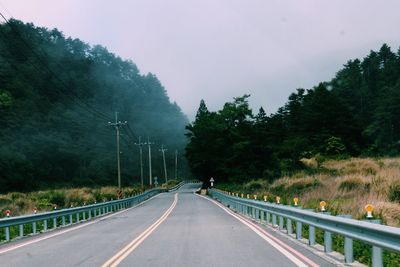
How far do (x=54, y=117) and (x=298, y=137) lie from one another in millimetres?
61544

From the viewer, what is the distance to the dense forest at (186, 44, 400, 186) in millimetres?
88375

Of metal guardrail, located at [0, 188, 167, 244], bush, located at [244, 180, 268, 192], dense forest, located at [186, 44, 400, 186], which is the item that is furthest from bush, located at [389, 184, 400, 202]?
Answer: dense forest, located at [186, 44, 400, 186]

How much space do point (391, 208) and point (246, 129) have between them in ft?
256

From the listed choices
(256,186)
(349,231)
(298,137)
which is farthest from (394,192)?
(298,137)

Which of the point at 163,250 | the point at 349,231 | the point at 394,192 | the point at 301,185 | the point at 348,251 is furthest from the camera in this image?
the point at 301,185

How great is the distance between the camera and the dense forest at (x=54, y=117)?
109 metres

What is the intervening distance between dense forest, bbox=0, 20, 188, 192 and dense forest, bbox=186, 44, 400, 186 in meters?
28.3

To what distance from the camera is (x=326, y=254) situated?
1143cm

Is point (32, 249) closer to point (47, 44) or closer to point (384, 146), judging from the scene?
point (384, 146)

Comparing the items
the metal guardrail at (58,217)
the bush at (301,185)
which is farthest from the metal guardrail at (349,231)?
the bush at (301,185)

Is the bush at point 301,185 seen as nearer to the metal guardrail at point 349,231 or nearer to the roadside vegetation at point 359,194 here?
the roadside vegetation at point 359,194

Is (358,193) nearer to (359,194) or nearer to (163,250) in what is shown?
(359,194)

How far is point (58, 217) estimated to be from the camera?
26.3 meters

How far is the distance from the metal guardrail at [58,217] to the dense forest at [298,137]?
3784cm
